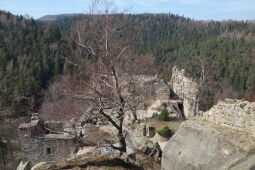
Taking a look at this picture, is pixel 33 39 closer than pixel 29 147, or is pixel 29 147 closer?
pixel 29 147

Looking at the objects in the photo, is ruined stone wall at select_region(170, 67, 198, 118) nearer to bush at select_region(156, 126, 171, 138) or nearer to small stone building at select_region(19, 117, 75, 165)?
bush at select_region(156, 126, 171, 138)

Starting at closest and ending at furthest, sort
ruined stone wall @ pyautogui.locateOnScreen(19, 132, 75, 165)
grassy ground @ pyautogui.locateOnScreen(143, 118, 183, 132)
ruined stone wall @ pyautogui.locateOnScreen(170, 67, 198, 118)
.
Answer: ruined stone wall @ pyautogui.locateOnScreen(19, 132, 75, 165) < grassy ground @ pyautogui.locateOnScreen(143, 118, 183, 132) < ruined stone wall @ pyautogui.locateOnScreen(170, 67, 198, 118)

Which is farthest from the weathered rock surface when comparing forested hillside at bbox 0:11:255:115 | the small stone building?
forested hillside at bbox 0:11:255:115

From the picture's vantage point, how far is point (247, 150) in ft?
27.7

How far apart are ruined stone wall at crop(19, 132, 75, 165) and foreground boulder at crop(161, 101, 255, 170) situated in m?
7.36

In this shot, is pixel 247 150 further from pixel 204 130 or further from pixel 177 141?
pixel 177 141

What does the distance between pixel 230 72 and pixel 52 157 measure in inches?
2450

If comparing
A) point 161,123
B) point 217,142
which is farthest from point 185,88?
point 217,142

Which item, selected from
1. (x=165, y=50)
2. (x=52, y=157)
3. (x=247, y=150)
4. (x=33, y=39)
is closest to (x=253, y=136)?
(x=247, y=150)

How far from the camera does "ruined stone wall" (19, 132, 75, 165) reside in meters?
17.0

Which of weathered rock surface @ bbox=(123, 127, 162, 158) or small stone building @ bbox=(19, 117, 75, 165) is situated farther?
small stone building @ bbox=(19, 117, 75, 165)

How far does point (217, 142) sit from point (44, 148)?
10.7 meters

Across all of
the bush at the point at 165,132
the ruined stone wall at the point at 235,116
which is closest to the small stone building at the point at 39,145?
the bush at the point at 165,132

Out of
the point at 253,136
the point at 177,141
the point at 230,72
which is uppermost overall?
the point at 253,136
